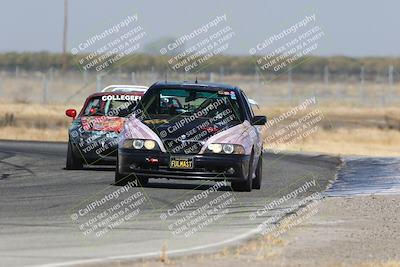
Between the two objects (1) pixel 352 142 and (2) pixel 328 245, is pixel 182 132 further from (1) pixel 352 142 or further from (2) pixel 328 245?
(1) pixel 352 142

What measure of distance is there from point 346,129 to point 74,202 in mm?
28637

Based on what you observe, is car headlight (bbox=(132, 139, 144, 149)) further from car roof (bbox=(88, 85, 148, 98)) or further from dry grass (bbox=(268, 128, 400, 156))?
dry grass (bbox=(268, 128, 400, 156))

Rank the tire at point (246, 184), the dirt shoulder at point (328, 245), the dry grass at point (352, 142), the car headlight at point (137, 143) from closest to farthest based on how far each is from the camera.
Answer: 1. the dirt shoulder at point (328, 245)
2. the car headlight at point (137, 143)
3. the tire at point (246, 184)
4. the dry grass at point (352, 142)

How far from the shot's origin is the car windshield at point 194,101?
1753cm

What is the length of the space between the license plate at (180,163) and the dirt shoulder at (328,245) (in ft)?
8.13

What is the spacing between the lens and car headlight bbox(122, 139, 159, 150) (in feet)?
54.5

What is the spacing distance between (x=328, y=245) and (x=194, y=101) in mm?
6911

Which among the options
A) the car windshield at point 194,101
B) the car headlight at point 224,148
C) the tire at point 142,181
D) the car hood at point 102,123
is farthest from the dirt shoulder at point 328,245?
the car hood at point 102,123

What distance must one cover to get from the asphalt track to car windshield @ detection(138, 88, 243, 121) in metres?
1.12

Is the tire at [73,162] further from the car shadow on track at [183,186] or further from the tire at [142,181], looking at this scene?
the tire at [142,181]

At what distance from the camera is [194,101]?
1798cm

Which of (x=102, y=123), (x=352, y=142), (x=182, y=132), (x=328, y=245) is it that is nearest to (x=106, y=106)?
(x=102, y=123)

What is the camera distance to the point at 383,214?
1442cm

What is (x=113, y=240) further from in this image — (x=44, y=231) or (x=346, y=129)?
(x=346, y=129)
